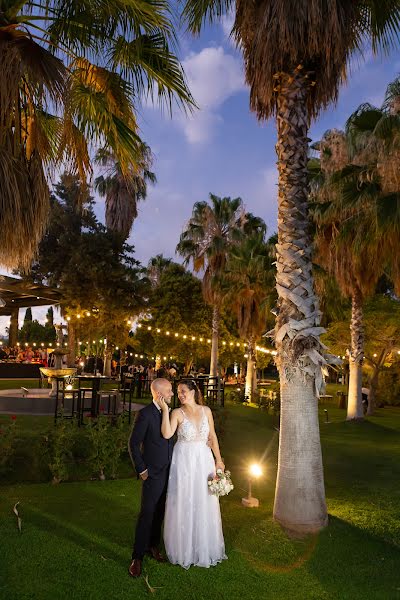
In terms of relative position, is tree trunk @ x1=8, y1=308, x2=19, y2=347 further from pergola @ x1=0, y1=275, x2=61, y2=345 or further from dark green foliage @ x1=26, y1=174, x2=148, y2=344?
dark green foliage @ x1=26, y1=174, x2=148, y2=344

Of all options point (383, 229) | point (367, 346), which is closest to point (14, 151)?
point (383, 229)

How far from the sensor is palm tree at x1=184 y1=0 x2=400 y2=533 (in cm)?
655

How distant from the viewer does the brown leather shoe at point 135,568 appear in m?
4.73

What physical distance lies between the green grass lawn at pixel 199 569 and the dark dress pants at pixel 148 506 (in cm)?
27

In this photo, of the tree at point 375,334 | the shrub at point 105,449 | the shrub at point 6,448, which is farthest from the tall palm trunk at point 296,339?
the tree at point 375,334

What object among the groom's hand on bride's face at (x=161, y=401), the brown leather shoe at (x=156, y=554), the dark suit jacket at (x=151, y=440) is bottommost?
the brown leather shoe at (x=156, y=554)

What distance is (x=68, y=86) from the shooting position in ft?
20.2

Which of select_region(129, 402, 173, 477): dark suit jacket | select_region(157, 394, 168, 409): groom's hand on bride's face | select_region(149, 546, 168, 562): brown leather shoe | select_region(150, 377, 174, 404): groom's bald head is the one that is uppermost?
select_region(150, 377, 174, 404): groom's bald head

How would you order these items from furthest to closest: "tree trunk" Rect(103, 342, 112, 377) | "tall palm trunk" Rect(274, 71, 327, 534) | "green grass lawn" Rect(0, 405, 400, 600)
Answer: "tree trunk" Rect(103, 342, 112, 377) → "tall palm trunk" Rect(274, 71, 327, 534) → "green grass lawn" Rect(0, 405, 400, 600)

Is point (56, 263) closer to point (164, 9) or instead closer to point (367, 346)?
point (367, 346)

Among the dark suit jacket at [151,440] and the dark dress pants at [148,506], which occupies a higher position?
the dark suit jacket at [151,440]

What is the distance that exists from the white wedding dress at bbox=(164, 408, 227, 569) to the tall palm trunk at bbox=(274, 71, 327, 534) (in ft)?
6.12

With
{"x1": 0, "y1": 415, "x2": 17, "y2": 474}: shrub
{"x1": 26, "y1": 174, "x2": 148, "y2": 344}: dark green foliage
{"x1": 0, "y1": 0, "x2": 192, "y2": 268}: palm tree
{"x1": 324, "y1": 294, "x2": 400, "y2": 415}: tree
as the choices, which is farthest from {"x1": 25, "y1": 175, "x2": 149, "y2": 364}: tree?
{"x1": 0, "y1": 0, "x2": 192, "y2": 268}: palm tree

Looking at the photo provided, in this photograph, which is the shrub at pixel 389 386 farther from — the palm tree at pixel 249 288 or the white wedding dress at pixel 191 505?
the white wedding dress at pixel 191 505
